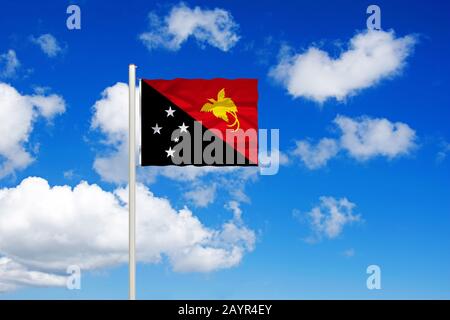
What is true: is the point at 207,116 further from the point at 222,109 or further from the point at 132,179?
the point at 132,179

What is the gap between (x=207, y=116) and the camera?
23.5 metres

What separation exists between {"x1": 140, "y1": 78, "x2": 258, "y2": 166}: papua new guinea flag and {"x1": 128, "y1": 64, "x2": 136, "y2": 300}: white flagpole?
0.39m

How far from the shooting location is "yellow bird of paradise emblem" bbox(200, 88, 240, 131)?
23469 mm

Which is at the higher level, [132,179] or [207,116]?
[207,116]

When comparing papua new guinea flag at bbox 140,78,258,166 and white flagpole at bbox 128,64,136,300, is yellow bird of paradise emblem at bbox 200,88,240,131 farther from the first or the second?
white flagpole at bbox 128,64,136,300

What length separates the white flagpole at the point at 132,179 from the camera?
2183cm

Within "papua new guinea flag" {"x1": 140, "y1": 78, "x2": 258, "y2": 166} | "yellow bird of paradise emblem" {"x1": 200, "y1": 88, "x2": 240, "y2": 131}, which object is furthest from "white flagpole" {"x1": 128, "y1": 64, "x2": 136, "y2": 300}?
"yellow bird of paradise emblem" {"x1": 200, "y1": 88, "x2": 240, "y2": 131}

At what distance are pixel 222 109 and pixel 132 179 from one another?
3.70 meters

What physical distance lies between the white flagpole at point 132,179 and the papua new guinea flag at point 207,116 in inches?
15.4

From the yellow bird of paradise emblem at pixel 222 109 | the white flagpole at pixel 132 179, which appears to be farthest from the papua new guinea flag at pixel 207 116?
the white flagpole at pixel 132 179

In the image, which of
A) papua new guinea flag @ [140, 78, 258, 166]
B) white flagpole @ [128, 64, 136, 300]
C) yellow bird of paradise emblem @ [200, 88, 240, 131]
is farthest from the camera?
yellow bird of paradise emblem @ [200, 88, 240, 131]

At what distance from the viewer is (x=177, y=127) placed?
2330 cm

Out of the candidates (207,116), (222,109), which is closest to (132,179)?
(207,116)
